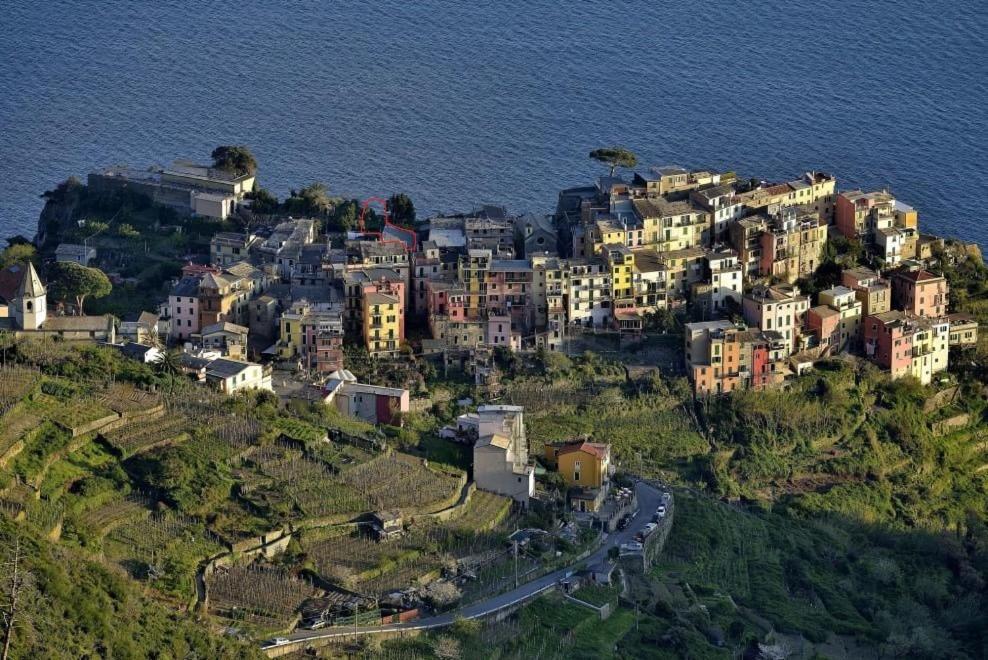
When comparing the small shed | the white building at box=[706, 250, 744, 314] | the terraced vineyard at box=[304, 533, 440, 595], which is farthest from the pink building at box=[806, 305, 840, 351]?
the terraced vineyard at box=[304, 533, 440, 595]

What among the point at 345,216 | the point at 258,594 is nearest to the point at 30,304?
the point at 345,216

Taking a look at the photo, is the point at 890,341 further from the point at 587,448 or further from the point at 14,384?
the point at 14,384

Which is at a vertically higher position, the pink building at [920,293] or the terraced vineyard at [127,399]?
the pink building at [920,293]

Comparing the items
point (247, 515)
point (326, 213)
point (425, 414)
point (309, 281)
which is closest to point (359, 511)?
point (247, 515)

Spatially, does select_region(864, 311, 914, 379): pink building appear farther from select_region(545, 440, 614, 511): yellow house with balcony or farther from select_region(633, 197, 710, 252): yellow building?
select_region(545, 440, 614, 511): yellow house with balcony

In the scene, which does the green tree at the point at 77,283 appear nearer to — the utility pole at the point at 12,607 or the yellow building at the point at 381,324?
the yellow building at the point at 381,324

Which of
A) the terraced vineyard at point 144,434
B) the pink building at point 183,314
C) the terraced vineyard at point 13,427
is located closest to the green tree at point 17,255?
the pink building at point 183,314
